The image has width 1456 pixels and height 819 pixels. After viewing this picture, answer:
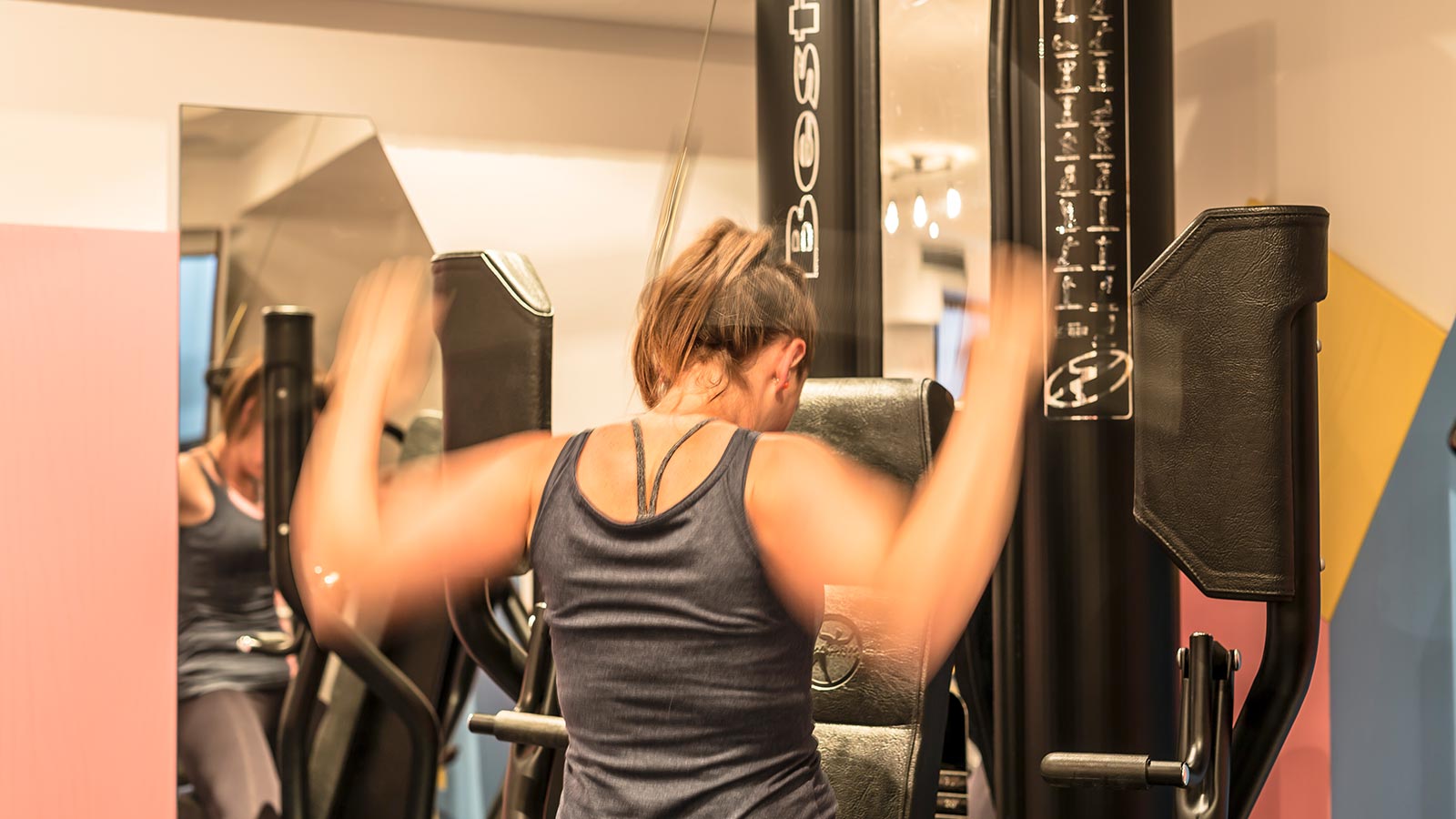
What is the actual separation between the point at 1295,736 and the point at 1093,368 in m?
1.09

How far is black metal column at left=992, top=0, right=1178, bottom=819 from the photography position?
244cm

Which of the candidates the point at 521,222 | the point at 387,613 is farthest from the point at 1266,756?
the point at 521,222

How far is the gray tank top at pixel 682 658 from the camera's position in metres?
1.35

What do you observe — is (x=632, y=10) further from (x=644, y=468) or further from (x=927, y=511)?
(x=927, y=511)

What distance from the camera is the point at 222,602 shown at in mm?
3852

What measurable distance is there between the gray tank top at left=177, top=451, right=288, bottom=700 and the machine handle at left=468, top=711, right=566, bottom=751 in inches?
74.6

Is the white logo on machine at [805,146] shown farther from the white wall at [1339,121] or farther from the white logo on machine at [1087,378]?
the white wall at [1339,121]

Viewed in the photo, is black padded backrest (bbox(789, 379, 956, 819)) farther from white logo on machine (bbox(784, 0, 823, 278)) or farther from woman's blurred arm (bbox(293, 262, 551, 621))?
woman's blurred arm (bbox(293, 262, 551, 621))

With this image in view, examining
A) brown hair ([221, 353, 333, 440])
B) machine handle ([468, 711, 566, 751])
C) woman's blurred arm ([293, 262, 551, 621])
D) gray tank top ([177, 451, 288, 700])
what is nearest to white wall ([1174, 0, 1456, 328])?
machine handle ([468, 711, 566, 751])

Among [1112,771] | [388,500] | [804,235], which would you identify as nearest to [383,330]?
[388,500]

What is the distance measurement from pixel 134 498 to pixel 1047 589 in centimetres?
247

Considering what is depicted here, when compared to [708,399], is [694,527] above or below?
below

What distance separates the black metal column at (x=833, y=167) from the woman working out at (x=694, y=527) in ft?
3.78

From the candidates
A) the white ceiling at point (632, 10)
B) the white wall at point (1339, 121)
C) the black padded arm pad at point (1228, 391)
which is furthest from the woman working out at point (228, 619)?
the black padded arm pad at point (1228, 391)
